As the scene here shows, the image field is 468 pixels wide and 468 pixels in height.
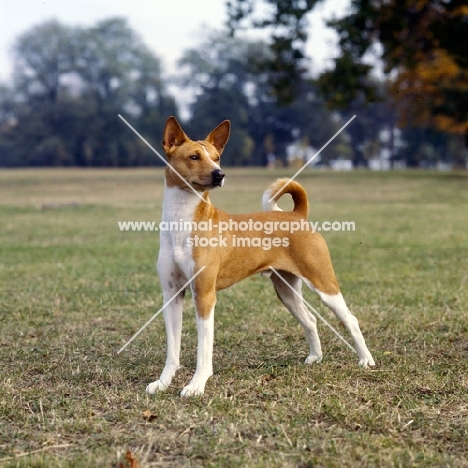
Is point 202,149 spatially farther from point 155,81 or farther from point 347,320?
point 155,81

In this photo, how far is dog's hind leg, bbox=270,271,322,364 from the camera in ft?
17.5

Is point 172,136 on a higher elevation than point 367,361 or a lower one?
higher

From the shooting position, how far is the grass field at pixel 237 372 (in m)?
3.60

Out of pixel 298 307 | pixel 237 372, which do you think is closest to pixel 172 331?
pixel 237 372

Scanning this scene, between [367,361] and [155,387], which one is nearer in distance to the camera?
[155,387]

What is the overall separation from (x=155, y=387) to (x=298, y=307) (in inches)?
52.8

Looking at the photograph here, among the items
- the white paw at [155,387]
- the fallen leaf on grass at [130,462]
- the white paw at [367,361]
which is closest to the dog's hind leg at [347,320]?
the white paw at [367,361]

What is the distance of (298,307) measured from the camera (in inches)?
211

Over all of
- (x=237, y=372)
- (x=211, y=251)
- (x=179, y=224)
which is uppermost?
(x=179, y=224)

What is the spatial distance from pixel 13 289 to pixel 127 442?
16.8 ft

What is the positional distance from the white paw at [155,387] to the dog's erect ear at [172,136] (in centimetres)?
156

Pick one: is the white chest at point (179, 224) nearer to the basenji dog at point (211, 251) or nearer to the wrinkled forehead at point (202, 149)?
the basenji dog at point (211, 251)

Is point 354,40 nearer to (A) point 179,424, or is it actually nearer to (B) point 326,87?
(B) point 326,87

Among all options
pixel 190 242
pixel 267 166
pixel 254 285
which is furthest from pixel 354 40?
pixel 267 166
